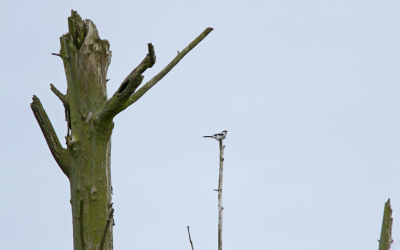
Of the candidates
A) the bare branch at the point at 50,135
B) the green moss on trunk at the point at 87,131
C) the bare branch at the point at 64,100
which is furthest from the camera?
the bare branch at the point at 64,100

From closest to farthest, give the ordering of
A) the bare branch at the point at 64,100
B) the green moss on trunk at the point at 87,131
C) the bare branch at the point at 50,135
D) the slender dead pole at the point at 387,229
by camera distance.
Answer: the slender dead pole at the point at 387,229 → the green moss on trunk at the point at 87,131 → the bare branch at the point at 50,135 → the bare branch at the point at 64,100

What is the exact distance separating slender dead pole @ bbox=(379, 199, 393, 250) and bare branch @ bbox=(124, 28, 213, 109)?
1742 millimetres

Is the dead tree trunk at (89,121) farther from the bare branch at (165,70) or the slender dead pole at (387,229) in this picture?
the slender dead pole at (387,229)

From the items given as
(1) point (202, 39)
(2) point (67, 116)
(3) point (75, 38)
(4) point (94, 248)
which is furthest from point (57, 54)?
(4) point (94, 248)

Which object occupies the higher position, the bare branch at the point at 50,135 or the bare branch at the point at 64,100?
the bare branch at the point at 64,100

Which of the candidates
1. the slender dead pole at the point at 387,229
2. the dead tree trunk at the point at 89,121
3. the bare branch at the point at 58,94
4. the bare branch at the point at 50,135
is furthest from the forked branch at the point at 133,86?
the slender dead pole at the point at 387,229

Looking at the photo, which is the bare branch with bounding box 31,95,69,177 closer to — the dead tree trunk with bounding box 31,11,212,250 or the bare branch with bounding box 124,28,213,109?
the dead tree trunk with bounding box 31,11,212,250

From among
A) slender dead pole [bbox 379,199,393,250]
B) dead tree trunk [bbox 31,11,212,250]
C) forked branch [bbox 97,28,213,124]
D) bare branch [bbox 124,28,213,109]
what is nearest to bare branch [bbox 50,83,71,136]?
dead tree trunk [bbox 31,11,212,250]

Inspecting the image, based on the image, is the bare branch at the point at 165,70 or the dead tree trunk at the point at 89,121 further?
the bare branch at the point at 165,70

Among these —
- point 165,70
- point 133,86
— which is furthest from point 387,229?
point 165,70

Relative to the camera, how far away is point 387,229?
1.47 metres

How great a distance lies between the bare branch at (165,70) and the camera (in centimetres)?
273

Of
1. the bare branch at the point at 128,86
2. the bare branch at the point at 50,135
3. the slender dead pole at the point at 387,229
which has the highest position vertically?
the bare branch at the point at 128,86

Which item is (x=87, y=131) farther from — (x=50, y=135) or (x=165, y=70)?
(x=165, y=70)
